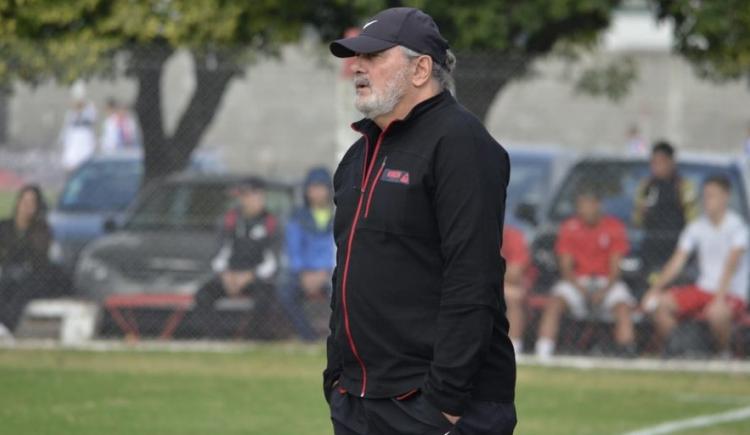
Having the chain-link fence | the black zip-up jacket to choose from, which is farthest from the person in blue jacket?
the black zip-up jacket

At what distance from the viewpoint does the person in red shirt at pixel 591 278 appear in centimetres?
1235

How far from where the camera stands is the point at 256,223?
12.8m

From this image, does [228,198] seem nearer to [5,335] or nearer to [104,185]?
[104,185]

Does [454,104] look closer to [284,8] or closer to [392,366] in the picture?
[392,366]

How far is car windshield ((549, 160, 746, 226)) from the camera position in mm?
13008

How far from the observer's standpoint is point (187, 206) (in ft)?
43.2

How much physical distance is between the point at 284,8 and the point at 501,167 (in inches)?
379

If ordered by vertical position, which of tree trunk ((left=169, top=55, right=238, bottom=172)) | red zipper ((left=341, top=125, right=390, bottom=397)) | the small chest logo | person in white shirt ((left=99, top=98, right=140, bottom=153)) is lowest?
person in white shirt ((left=99, top=98, right=140, bottom=153))

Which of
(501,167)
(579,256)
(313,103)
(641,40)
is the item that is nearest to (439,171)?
(501,167)

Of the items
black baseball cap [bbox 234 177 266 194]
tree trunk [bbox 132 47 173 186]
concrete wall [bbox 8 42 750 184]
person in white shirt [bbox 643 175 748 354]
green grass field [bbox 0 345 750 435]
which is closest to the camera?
green grass field [bbox 0 345 750 435]

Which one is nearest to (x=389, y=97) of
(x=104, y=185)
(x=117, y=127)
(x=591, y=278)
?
(x=591, y=278)

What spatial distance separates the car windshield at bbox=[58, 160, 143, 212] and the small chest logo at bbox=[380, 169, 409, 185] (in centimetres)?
960

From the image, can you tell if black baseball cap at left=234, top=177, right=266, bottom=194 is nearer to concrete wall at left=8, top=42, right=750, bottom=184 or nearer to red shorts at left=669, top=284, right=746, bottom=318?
concrete wall at left=8, top=42, right=750, bottom=184

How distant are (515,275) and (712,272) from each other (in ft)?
5.31
